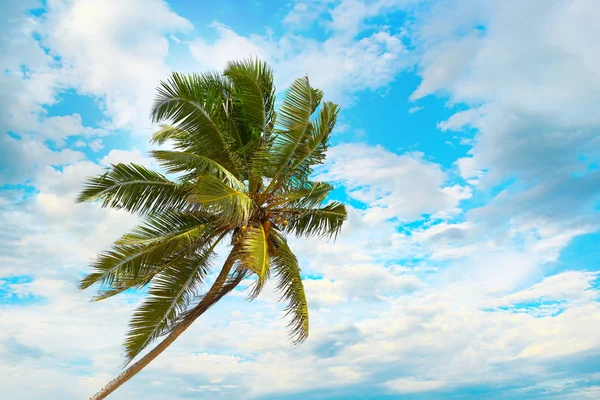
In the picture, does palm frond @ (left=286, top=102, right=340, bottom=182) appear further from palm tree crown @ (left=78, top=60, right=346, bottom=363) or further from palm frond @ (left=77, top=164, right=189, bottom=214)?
palm frond @ (left=77, top=164, right=189, bottom=214)

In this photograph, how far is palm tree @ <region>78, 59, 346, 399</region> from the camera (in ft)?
40.8

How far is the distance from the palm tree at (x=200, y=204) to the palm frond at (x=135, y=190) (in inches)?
0.9

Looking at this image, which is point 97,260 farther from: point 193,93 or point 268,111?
point 268,111

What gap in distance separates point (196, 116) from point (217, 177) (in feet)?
6.30

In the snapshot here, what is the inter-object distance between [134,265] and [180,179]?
2.32 m

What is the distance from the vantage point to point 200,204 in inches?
472

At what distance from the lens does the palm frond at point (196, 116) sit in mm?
12859

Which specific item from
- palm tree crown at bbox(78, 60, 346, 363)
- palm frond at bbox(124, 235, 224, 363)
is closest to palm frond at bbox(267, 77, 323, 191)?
palm tree crown at bbox(78, 60, 346, 363)

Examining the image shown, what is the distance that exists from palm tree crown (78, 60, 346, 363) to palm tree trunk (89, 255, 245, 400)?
38 millimetres

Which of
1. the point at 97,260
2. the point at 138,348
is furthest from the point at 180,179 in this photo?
the point at 138,348

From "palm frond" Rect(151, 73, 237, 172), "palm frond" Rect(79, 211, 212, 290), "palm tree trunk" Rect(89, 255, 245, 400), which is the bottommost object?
"palm tree trunk" Rect(89, 255, 245, 400)

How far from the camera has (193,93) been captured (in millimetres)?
12938

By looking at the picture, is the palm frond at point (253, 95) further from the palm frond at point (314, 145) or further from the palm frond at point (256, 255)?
the palm frond at point (256, 255)

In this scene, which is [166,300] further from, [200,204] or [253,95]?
[253,95]
